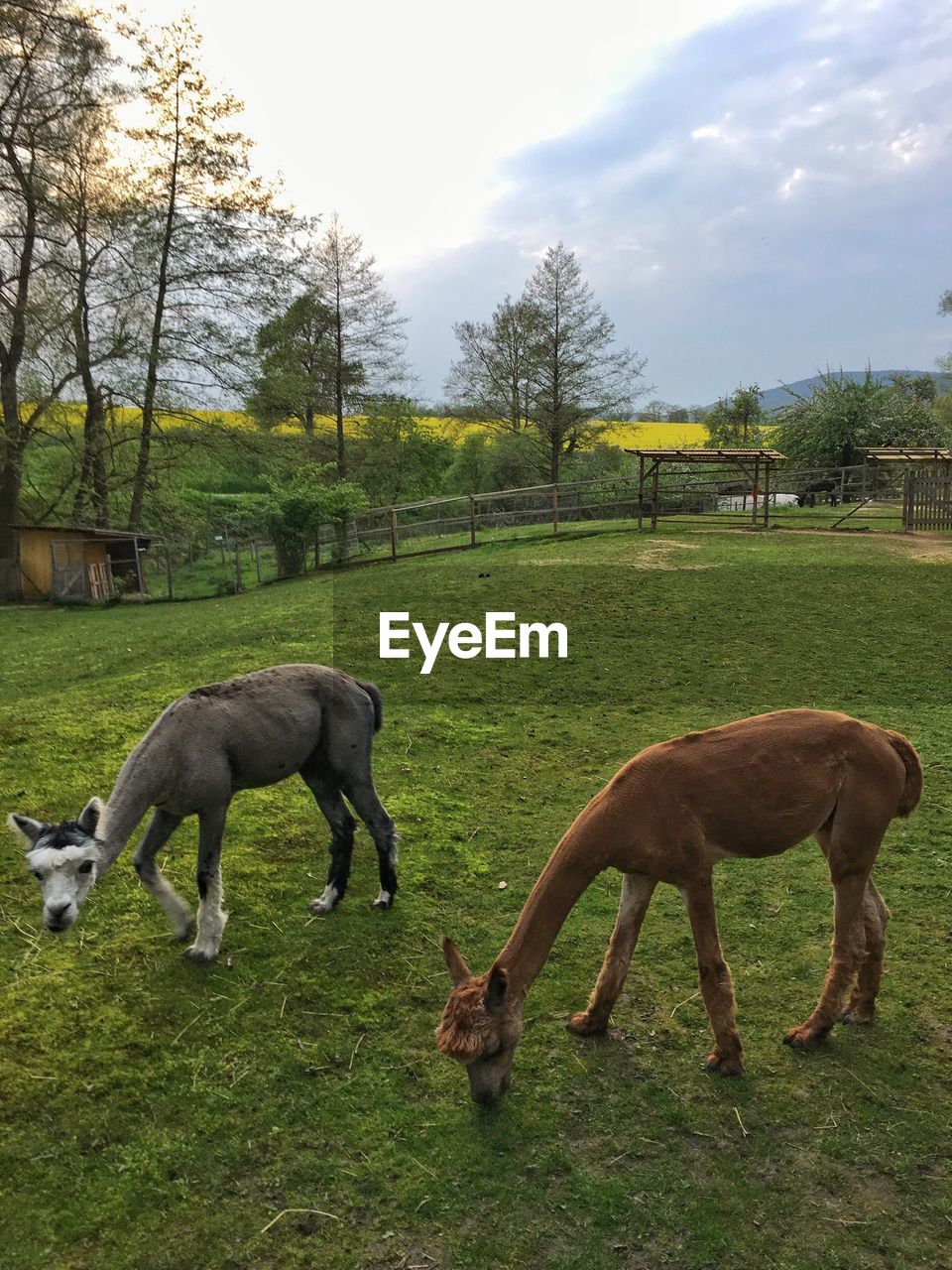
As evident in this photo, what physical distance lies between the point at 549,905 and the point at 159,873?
241 cm

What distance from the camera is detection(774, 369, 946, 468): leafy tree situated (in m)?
34.4

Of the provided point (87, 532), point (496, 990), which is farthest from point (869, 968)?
point (87, 532)

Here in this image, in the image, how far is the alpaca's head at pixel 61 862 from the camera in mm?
3379

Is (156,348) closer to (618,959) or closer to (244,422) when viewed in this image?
(244,422)

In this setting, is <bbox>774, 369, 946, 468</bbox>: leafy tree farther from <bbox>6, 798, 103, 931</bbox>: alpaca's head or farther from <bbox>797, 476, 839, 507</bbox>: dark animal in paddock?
<bbox>6, 798, 103, 931</bbox>: alpaca's head

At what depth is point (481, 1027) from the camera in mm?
3076

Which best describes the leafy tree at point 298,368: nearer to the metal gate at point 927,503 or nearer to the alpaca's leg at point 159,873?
the metal gate at point 927,503

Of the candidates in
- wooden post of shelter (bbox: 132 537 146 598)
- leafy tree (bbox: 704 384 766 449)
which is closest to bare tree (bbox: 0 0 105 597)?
wooden post of shelter (bbox: 132 537 146 598)

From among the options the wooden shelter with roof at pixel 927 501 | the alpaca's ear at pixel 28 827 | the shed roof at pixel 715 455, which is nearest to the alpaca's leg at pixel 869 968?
the alpaca's ear at pixel 28 827

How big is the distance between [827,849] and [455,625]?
367 inches

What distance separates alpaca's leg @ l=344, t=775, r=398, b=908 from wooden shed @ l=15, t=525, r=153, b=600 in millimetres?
19574

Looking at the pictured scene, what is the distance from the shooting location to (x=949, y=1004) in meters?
3.92

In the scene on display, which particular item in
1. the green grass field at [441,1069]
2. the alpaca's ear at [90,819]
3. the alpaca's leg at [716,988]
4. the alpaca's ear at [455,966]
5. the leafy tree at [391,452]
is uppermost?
the leafy tree at [391,452]

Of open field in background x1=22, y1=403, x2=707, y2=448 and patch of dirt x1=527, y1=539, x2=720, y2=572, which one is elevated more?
open field in background x1=22, y1=403, x2=707, y2=448
